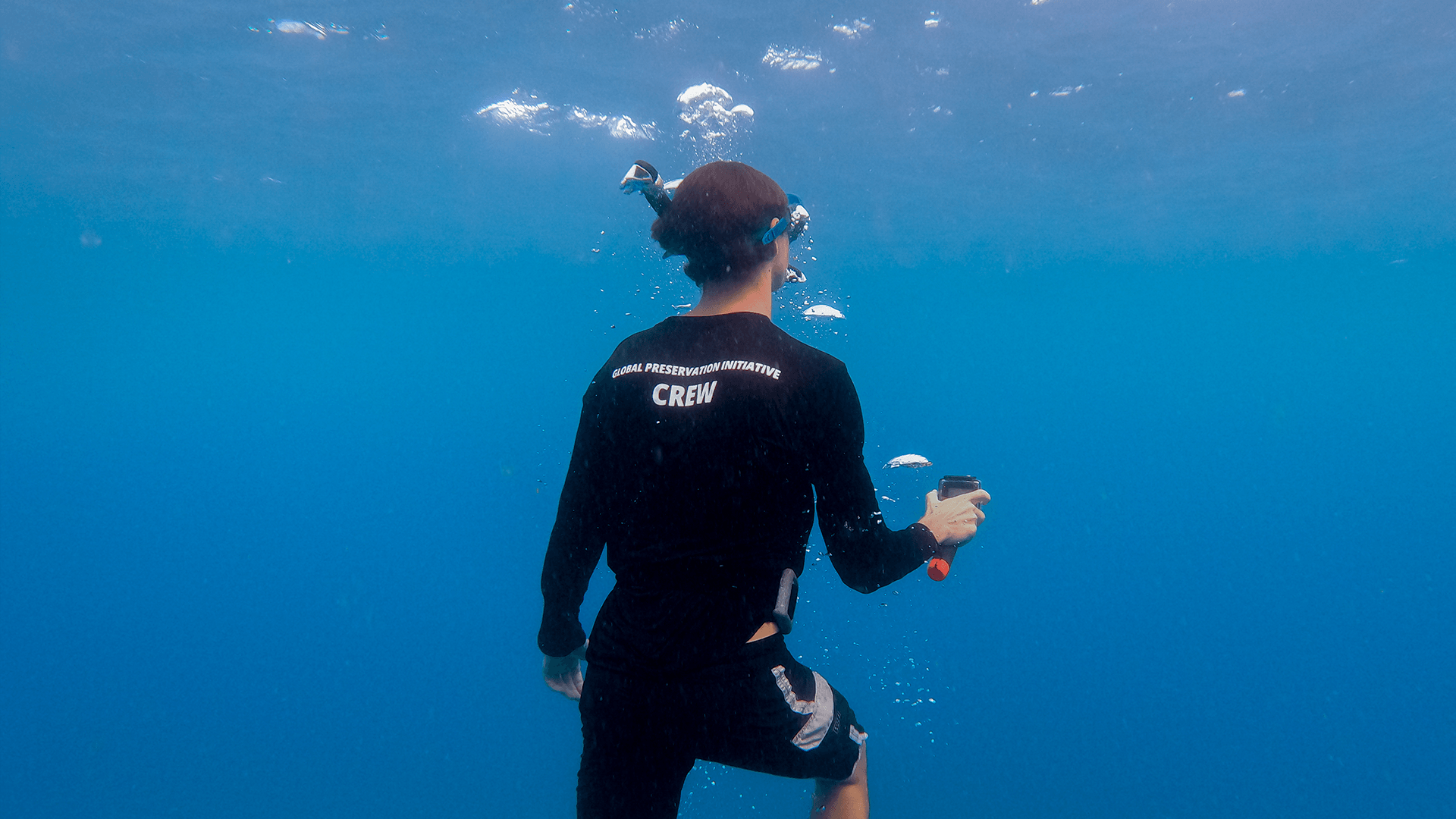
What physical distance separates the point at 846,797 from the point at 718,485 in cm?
112

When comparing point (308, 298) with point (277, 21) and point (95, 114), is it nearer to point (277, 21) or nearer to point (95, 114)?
point (95, 114)

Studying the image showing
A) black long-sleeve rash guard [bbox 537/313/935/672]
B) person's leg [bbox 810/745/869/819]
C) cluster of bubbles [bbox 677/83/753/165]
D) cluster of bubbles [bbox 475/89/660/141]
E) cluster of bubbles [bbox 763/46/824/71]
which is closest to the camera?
black long-sleeve rash guard [bbox 537/313/935/672]

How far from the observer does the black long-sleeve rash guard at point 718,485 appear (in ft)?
5.48

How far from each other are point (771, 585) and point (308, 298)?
39458 mm

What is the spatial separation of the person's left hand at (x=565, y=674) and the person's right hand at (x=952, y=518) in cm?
110

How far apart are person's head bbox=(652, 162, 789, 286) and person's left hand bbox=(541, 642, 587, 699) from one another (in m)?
1.21

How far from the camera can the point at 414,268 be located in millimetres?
28828

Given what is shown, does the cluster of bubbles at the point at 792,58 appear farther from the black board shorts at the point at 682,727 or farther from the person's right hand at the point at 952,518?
the black board shorts at the point at 682,727

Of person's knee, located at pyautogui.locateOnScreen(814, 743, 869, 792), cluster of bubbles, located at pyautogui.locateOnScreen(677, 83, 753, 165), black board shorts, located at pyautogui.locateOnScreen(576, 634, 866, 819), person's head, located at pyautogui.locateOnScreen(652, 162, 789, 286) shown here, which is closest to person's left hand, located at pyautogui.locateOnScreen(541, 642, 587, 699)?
black board shorts, located at pyautogui.locateOnScreen(576, 634, 866, 819)

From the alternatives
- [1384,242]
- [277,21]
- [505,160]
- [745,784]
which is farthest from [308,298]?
[1384,242]

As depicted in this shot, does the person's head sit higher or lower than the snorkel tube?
lower

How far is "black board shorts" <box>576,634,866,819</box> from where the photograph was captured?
1.68m

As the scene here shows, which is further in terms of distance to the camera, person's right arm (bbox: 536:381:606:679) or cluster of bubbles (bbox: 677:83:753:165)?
cluster of bubbles (bbox: 677:83:753:165)

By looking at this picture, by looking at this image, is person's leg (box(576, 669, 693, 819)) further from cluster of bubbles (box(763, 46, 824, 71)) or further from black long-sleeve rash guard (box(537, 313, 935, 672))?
cluster of bubbles (box(763, 46, 824, 71))
